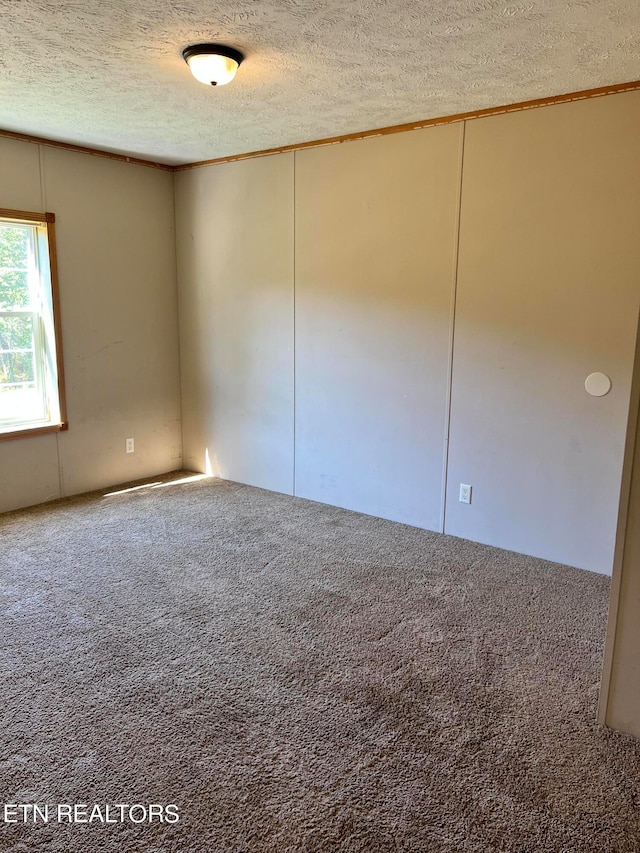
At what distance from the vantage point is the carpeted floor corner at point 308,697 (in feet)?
5.59

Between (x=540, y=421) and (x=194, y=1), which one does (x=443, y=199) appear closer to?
(x=540, y=421)

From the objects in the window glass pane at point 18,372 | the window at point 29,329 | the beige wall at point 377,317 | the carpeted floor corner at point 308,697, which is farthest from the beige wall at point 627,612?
the window glass pane at point 18,372

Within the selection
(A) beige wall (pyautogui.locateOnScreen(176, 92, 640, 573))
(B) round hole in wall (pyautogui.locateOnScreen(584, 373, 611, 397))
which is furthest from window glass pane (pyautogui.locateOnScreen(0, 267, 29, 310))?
(B) round hole in wall (pyautogui.locateOnScreen(584, 373, 611, 397))

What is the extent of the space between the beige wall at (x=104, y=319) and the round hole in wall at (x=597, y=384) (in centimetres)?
328

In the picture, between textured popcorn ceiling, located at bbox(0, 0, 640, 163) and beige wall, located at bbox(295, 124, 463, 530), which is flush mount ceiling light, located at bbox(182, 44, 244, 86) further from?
beige wall, located at bbox(295, 124, 463, 530)

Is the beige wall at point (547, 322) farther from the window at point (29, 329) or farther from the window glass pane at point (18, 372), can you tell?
the window glass pane at point (18, 372)

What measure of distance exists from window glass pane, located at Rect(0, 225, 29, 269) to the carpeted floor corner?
187 centimetres

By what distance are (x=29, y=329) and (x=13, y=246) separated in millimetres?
556

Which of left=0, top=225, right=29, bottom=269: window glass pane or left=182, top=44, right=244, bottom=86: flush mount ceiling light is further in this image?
left=0, top=225, right=29, bottom=269: window glass pane

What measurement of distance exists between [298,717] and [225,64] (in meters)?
2.59

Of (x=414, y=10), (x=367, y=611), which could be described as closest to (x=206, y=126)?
(x=414, y=10)

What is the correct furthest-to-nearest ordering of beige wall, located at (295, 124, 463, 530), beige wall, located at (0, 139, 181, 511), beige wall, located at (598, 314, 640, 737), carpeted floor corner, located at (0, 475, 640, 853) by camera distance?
beige wall, located at (0, 139, 181, 511)
beige wall, located at (295, 124, 463, 530)
beige wall, located at (598, 314, 640, 737)
carpeted floor corner, located at (0, 475, 640, 853)

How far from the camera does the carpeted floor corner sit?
1.70m

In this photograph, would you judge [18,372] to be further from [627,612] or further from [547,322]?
[627,612]
